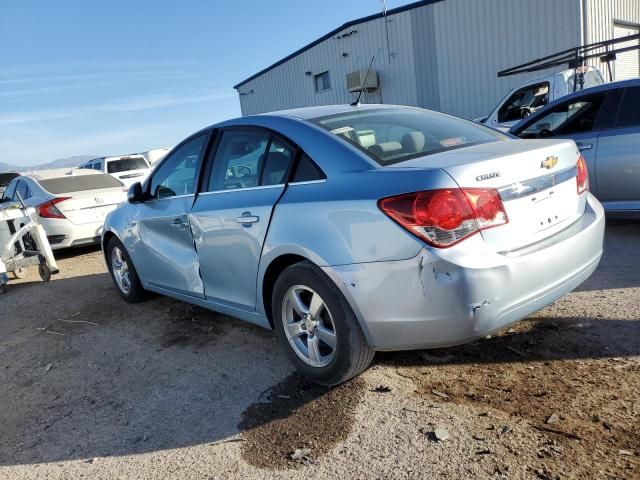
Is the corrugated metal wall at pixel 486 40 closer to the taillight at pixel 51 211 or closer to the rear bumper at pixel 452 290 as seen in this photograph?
the taillight at pixel 51 211

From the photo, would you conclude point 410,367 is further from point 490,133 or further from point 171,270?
point 171,270

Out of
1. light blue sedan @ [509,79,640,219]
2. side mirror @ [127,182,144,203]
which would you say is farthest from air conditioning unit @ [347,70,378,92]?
side mirror @ [127,182,144,203]

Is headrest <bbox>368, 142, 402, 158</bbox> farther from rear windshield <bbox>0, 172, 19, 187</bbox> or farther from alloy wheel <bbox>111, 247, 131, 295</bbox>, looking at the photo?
rear windshield <bbox>0, 172, 19, 187</bbox>

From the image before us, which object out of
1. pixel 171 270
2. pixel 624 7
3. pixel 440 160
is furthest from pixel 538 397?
pixel 624 7

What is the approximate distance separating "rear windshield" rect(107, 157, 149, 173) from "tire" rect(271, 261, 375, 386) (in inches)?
598

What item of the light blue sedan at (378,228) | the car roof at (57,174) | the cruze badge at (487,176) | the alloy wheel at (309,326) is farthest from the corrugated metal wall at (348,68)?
the cruze badge at (487,176)

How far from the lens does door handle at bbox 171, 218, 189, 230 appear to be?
159 inches

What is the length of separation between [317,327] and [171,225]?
1.77m

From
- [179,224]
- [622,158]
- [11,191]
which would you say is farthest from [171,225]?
[11,191]

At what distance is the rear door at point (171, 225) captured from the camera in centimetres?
409

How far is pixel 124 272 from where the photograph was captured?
17.8 ft

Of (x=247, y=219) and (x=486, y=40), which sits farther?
(x=486, y=40)

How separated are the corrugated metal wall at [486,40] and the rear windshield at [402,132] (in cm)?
1414

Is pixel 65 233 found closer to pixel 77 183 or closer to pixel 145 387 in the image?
pixel 77 183
